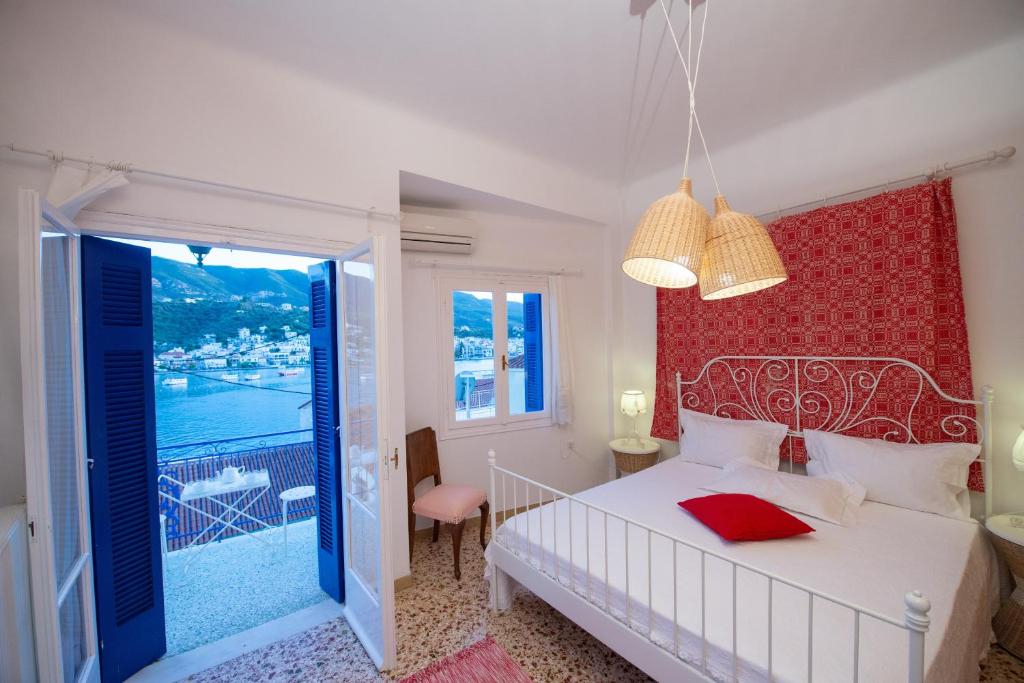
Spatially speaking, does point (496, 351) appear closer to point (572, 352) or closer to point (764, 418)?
point (572, 352)

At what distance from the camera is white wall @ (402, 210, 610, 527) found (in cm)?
318

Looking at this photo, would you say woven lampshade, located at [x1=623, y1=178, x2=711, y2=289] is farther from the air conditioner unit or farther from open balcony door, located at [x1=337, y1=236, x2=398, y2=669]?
the air conditioner unit

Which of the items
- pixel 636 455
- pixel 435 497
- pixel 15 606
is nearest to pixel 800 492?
pixel 636 455

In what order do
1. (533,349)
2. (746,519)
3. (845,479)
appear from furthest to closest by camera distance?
(533,349) < (845,479) < (746,519)

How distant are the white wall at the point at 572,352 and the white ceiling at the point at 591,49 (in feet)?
3.45

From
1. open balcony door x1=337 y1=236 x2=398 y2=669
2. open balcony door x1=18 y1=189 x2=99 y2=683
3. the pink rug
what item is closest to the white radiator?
open balcony door x1=18 y1=189 x2=99 y2=683

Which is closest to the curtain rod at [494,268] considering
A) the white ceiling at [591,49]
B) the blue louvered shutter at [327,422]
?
the blue louvered shutter at [327,422]

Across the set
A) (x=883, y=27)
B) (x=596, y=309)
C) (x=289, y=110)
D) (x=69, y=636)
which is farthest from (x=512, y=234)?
(x=69, y=636)

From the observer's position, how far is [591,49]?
2000 mm

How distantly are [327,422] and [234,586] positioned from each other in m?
1.38

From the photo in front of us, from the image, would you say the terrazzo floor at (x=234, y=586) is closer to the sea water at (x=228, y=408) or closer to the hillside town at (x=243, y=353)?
the sea water at (x=228, y=408)

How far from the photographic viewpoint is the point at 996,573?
6.53ft

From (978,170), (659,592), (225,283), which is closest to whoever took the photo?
(659,592)

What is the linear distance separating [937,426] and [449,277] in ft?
10.4
